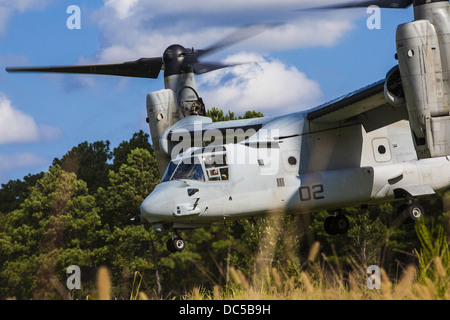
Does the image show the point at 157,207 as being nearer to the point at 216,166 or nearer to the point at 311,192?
the point at 216,166

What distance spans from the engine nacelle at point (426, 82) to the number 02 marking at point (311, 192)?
11.5 ft

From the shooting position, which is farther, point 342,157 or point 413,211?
point 342,157

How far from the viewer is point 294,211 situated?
63.1 feet

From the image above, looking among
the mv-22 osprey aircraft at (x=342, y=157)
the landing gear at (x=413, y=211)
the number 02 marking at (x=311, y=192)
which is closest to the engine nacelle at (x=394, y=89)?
the mv-22 osprey aircraft at (x=342, y=157)

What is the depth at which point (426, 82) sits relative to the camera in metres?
16.9

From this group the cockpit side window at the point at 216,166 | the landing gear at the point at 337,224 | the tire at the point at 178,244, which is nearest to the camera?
the cockpit side window at the point at 216,166

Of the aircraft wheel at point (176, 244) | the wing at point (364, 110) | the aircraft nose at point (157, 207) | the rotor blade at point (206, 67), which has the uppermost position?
the rotor blade at point (206, 67)

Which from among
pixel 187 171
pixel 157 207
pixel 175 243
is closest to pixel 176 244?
pixel 175 243

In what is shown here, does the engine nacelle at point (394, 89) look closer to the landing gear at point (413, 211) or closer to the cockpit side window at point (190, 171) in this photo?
the landing gear at point (413, 211)

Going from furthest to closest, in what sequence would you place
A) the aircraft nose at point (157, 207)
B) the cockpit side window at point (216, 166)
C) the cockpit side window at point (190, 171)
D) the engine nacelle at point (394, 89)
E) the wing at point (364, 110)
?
the wing at point (364, 110) → the cockpit side window at point (216, 166) → the cockpit side window at point (190, 171) → the engine nacelle at point (394, 89) → the aircraft nose at point (157, 207)

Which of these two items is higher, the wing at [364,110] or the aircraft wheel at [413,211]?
the wing at [364,110]

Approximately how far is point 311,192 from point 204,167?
11.4 feet

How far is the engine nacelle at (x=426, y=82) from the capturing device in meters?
16.8
